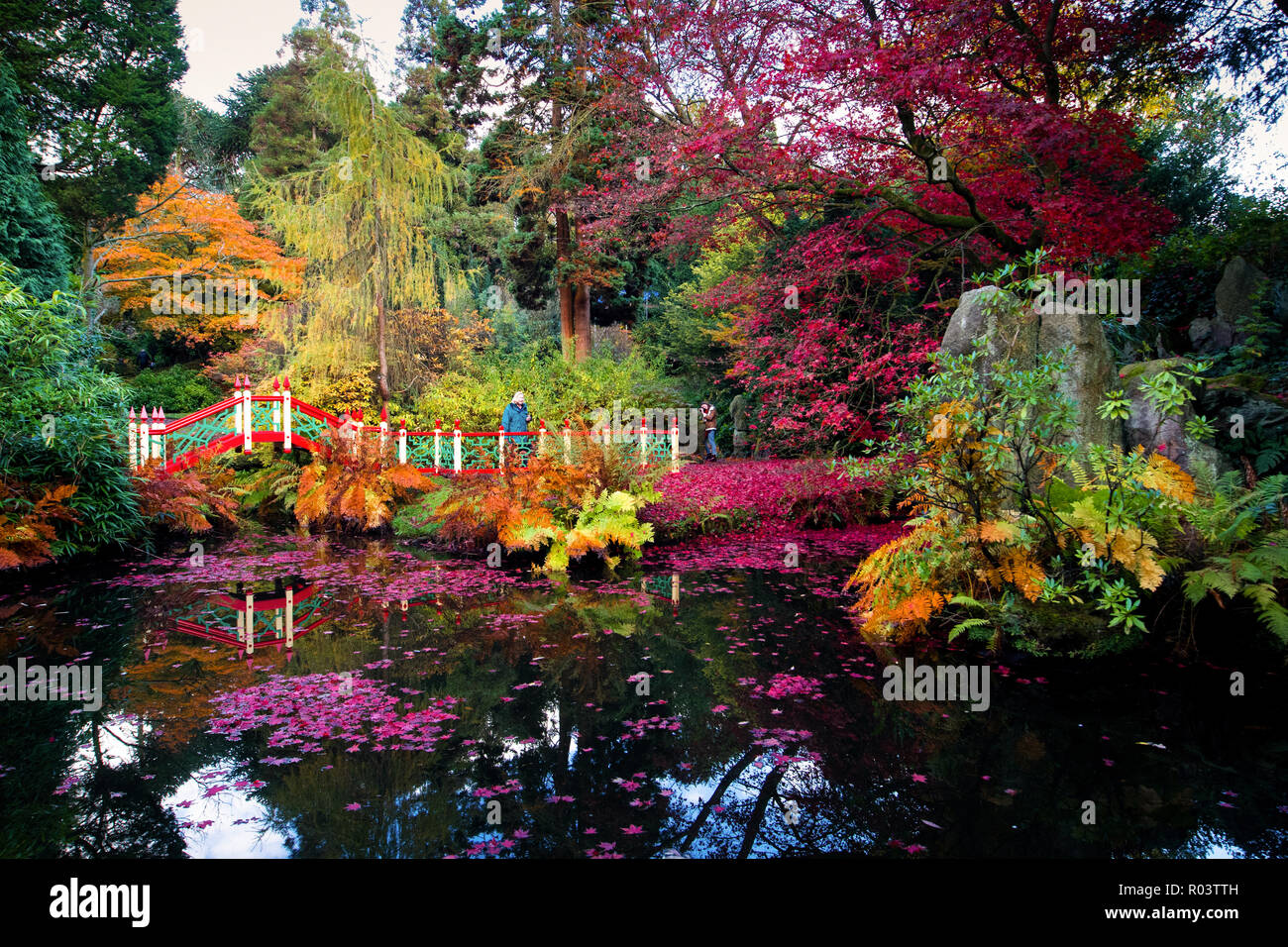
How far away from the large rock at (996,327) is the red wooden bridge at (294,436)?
15.4ft

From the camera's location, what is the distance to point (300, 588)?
702cm

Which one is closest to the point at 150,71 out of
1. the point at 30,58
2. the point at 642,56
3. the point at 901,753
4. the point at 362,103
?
the point at 30,58

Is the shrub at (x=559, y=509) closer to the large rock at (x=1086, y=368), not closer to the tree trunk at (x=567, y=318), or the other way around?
the large rock at (x=1086, y=368)

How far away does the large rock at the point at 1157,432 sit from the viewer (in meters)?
6.80

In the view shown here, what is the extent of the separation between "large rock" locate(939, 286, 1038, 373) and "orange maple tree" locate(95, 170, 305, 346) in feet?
56.1

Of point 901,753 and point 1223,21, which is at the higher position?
point 1223,21

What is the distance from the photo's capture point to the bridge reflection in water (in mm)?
5293

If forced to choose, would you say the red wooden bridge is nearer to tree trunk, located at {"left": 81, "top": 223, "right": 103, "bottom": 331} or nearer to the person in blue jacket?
the person in blue jacket

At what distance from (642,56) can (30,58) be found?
1594cm

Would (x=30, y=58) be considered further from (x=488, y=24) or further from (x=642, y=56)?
(x=642, y=56)

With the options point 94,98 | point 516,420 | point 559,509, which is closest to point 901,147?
point 559,509

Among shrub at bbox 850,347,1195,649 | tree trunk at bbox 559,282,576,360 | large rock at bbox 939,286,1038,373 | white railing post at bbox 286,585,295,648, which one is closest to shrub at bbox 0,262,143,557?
white railing post at bbox 286,585,295,648

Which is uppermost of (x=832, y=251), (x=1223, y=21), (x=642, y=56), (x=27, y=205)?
(x=642, y=56)

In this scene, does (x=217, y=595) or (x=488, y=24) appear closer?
(x=217, y=595)
